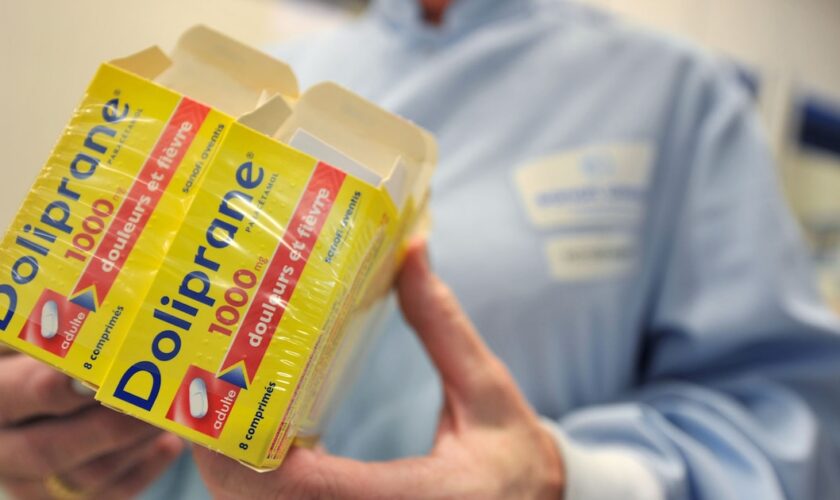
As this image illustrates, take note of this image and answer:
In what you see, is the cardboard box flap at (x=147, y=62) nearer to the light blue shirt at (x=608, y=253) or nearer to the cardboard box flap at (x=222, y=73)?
the cardboard box flap at (x=222, y=73)

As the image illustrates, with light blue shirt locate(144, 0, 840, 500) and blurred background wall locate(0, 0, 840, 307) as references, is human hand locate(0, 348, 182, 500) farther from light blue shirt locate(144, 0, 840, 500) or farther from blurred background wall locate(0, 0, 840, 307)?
blurred background wall locate(0, 0, 840, 307)

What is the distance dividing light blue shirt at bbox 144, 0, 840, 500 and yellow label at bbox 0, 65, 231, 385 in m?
0.28

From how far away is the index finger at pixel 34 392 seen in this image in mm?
349

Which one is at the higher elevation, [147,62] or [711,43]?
[711,43]

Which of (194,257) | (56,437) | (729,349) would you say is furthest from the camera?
(729,349)

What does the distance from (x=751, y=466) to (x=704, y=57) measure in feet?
1.43

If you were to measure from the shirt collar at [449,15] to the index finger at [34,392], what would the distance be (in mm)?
487

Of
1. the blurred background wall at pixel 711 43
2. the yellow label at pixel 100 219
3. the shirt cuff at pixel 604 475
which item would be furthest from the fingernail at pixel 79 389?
the blurred background wall at pixel 711 43

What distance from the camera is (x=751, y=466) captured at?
504 millimetres

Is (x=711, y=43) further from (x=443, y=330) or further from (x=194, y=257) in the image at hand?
(x=194, y=257)

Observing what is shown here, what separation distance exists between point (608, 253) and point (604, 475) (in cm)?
23

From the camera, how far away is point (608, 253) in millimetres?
593

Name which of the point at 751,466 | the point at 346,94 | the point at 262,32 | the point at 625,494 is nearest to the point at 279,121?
the point at 346,94

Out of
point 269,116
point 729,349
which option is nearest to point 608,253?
point 729,349
